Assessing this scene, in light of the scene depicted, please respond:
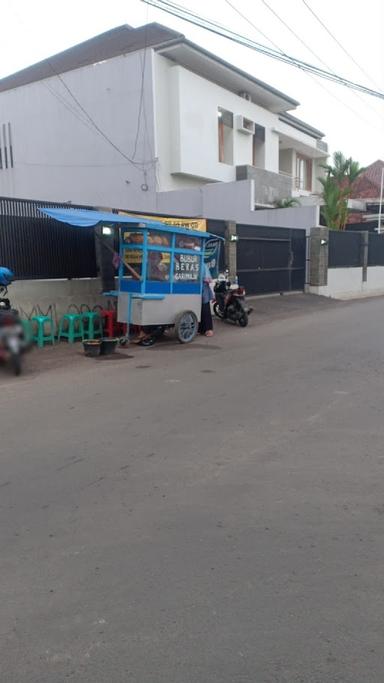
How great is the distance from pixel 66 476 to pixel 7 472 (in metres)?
0.51

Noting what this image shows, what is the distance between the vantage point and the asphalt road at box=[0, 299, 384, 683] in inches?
94.2

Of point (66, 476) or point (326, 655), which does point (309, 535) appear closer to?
point (326, 655)

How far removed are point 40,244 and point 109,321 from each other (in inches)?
82.2

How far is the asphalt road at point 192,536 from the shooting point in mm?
2393

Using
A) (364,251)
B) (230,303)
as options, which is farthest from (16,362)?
(364,251)

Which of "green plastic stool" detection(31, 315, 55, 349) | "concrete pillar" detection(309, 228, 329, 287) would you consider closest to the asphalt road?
"green plastic stool" detection(31, 315, 55, 349)

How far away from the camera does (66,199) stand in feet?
80.9

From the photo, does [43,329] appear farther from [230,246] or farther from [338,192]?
[338,192]

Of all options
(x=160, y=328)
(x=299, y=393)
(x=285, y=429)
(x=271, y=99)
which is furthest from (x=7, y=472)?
(x=271, y=99)

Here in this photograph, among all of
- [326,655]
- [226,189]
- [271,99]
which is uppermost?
[271,99]

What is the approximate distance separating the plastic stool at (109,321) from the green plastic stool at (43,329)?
1.07m

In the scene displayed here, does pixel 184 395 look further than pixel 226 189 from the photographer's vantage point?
No

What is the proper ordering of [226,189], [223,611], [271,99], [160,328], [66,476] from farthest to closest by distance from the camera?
[271,99]
[226,189]
[160,328]
[66,476]
[223,611]

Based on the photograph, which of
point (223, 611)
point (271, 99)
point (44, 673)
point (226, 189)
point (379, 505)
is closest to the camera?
point (44, 673)
